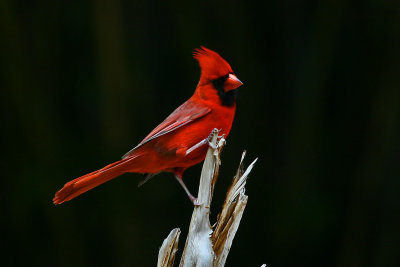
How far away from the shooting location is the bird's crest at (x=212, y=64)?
5.74ft

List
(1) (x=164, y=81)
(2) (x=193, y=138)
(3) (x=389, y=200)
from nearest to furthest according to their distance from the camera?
(2) (x=193, y=138)
(3) (x=389, y=200)
(1) (x=164, y=81)

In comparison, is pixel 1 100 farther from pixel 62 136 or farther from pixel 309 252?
pixel 309 252

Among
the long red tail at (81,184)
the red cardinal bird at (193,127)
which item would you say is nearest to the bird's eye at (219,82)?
the red cardinal bird at (193,127)

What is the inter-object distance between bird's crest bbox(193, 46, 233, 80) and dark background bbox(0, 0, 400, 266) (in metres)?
1.09

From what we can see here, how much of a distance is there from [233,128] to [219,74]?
115 centimetres

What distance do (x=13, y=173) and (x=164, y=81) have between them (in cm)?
95

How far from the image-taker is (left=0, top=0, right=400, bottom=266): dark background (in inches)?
113

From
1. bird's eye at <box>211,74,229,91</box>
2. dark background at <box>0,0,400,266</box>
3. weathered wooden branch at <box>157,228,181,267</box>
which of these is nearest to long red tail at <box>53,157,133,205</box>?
weathered wooden branch at <box>157,228,181,267</box>

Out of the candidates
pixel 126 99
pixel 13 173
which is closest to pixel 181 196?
pixel 126 99

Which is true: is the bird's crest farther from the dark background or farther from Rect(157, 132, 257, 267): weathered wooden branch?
the dark background

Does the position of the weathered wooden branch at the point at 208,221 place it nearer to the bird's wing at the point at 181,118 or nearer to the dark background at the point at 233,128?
the bird's wing at the point at 181,118

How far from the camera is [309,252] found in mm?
2926

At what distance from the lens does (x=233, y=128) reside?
9.55ft

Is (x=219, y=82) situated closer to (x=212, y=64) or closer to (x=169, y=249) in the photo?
(x=212, y=64)
